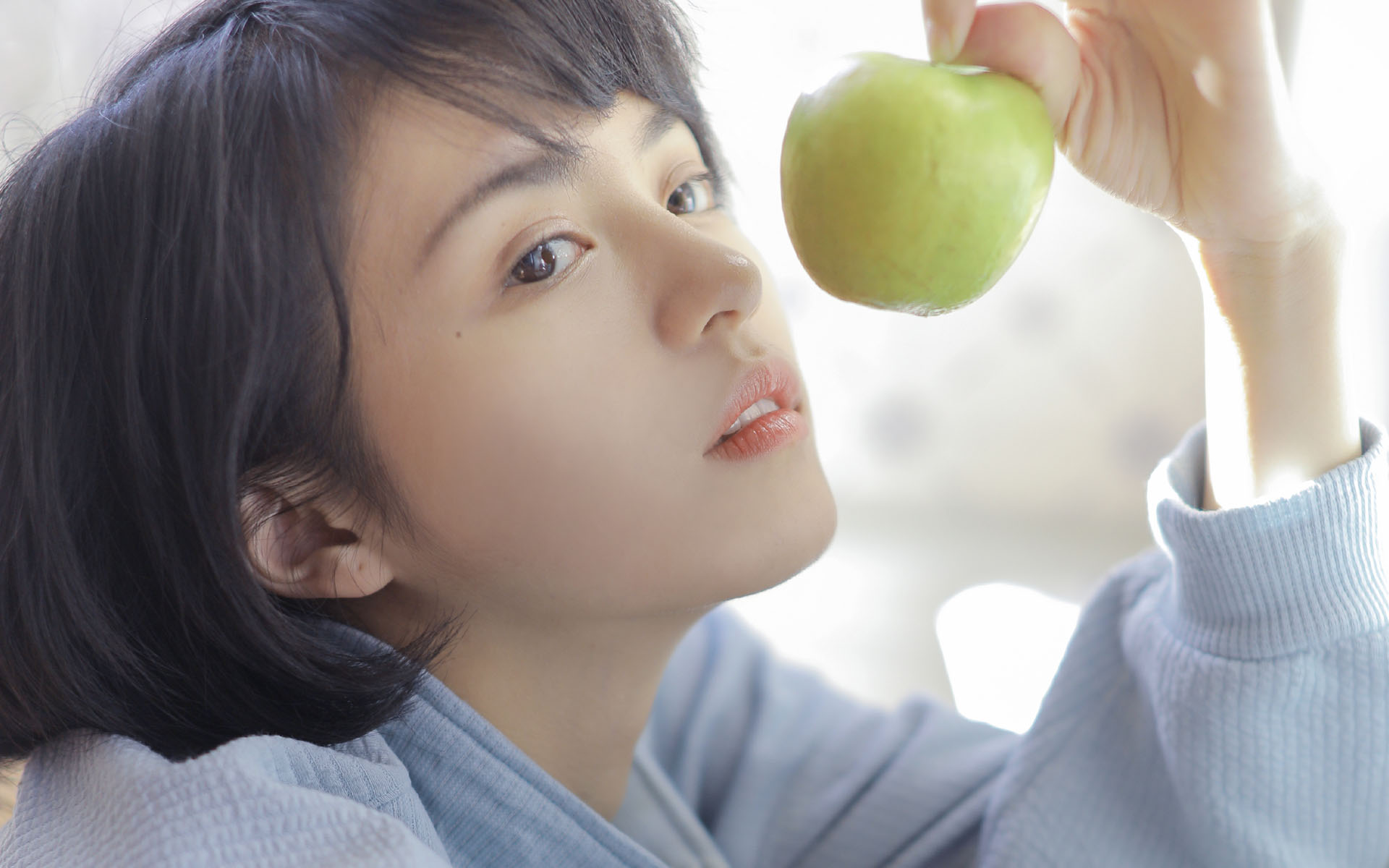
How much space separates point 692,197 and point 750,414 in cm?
18

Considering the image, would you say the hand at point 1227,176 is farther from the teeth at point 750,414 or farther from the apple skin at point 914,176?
the teeth at point 750,414

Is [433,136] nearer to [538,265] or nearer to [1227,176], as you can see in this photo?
[538,265]

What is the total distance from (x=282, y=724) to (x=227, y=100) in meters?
0.38

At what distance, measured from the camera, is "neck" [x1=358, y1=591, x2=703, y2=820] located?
28.7 inches

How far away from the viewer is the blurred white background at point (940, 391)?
4.91 feet

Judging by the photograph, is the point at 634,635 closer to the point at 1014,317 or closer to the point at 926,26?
the point at 926,26

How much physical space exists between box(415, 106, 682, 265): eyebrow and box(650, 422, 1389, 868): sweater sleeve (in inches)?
18.0

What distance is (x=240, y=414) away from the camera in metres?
0.61

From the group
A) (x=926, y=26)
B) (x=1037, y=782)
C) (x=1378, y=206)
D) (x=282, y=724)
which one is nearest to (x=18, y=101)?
(x=282, y=724)

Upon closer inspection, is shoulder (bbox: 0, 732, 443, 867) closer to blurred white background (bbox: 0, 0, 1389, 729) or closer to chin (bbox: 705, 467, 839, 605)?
chin (bbox: 705, 467, 839, 605)

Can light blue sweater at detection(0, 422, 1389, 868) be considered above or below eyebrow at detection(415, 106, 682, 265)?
below

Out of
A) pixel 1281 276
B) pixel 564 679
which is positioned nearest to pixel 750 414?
pixel 564 679

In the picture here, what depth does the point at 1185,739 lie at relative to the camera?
71 cm

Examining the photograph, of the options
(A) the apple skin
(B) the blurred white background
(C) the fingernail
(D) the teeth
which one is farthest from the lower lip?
(B) the blurred white background
